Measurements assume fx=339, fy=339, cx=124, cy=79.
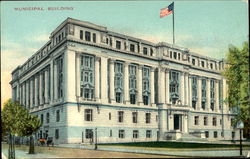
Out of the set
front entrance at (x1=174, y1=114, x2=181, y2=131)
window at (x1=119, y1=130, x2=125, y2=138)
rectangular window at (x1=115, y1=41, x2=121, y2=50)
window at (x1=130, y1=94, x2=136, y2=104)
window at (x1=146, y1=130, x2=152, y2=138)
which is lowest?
window at (x1=146, y1=130, x2=152, y2=138)

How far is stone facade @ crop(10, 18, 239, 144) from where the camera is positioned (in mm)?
26763

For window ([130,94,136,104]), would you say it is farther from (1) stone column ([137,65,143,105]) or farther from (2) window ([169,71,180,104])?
(2) window ([169,71,180,104])

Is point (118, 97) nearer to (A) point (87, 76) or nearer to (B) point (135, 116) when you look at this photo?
(B) point (135, 116)

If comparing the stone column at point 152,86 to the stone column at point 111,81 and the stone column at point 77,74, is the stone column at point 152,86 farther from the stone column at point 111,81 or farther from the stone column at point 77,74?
the stone column at point 77,74

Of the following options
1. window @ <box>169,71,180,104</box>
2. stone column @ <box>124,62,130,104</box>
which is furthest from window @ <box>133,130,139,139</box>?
window @ <box>169,71,180,104</box>

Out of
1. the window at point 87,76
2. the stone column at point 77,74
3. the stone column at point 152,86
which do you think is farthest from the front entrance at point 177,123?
the stone column at point 77,74

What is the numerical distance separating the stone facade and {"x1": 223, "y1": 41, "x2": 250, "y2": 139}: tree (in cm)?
92

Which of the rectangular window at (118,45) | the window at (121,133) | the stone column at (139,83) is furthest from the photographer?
the stone column at (139,83)

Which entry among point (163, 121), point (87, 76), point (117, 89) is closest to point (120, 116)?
point (117, 89)

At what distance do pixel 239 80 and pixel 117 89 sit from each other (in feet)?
36.3

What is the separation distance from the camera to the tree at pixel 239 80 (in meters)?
29.1

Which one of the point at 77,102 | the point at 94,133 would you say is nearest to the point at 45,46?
the point at 77,102

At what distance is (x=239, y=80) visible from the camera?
Answer: 101 ft

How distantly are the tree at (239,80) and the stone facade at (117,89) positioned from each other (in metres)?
0.92
